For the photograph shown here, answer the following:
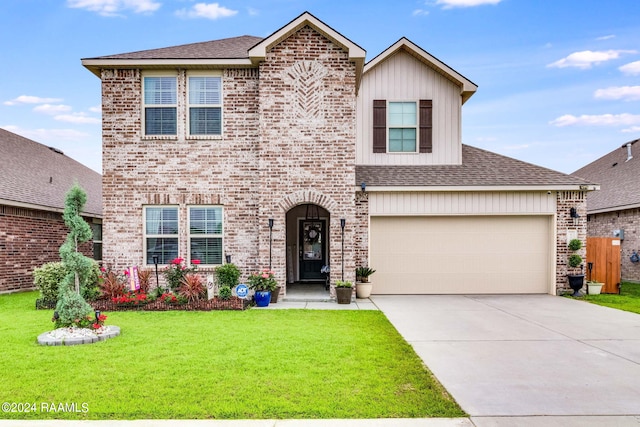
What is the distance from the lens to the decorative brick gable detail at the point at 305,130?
11680 millimetres

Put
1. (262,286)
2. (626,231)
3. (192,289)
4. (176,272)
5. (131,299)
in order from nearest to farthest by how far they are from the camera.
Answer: (131,299) < (192,289) < (262,286) < (176,272) < (626,231)

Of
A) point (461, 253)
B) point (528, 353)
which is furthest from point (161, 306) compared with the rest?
point (461, 253)

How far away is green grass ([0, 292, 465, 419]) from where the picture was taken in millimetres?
4352

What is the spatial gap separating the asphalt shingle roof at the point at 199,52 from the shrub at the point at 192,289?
5939 millimetres

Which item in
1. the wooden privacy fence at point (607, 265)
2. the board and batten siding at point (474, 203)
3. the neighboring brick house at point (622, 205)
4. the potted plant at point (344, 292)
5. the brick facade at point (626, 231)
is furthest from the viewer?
the neighboring brick house at point (622, 205)

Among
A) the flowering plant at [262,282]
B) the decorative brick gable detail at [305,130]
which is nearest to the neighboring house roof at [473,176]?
the decorative brick gable detail at [305,130]

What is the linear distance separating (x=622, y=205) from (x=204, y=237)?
50.5 feet

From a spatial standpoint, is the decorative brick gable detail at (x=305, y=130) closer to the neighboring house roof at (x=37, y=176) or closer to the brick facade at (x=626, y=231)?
the neighboring house roof at (x=37, y=176)

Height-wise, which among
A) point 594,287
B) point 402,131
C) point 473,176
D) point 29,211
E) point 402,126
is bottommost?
point 594,287

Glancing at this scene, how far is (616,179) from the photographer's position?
19438 millimetres

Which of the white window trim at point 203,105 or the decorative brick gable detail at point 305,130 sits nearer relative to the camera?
the decorative brick gable detail at point 305,130

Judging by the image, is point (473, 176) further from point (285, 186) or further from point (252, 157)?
point (252, 157)

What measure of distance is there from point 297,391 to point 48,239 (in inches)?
533

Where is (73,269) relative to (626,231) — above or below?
below
